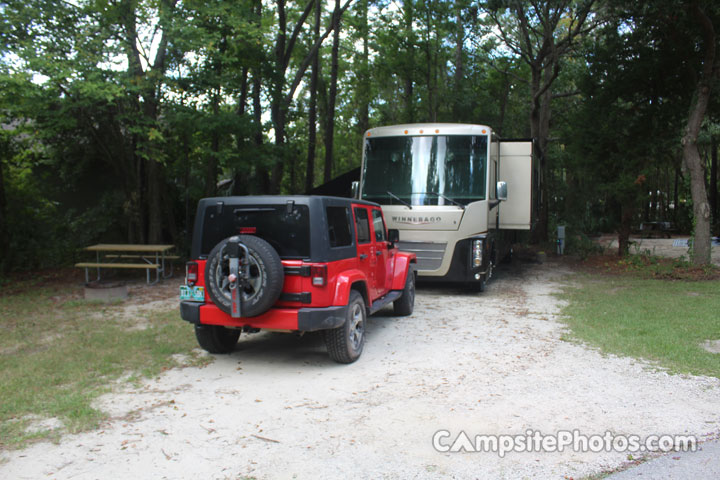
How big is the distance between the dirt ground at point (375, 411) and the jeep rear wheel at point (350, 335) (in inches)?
6.6

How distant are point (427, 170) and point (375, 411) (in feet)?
23.2

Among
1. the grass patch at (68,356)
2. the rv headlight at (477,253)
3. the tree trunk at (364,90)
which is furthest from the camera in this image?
the tree trunk at (364,90)

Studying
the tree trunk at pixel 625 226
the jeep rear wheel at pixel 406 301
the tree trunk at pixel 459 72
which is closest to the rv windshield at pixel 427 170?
the jeep rear wheel at pixel 406 301

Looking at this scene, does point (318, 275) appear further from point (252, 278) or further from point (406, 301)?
point (406, 301)

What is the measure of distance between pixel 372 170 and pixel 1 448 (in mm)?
8561

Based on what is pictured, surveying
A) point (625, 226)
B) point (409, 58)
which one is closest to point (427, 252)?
point (625, 226)

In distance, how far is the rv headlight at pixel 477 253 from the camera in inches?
419

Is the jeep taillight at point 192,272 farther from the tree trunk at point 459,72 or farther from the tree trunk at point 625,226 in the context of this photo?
the tree trunk at point 459,72

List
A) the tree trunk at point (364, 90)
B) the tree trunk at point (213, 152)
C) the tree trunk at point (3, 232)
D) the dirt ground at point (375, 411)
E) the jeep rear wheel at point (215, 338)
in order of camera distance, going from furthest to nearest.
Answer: the tree trunk at point (364, 90)
the tree trunk at point (3, 232)
the tree trunk at point (213, 152)
the jeep rear wheel at point (215, 338)
the dirt ground at point (375, 411)

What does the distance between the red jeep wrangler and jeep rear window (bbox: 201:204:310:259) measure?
0.03ft

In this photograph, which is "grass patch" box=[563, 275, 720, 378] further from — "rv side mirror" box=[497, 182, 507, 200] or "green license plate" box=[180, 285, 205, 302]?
"green license plate" box=[180, 285, 205, 302]

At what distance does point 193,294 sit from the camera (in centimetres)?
615

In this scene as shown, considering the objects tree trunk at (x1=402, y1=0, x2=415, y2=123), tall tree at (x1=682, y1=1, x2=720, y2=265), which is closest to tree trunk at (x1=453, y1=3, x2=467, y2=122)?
tree trunk at (x1=402, y1=0, x2=415, y2=123)

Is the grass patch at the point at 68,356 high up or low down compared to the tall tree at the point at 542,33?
down
